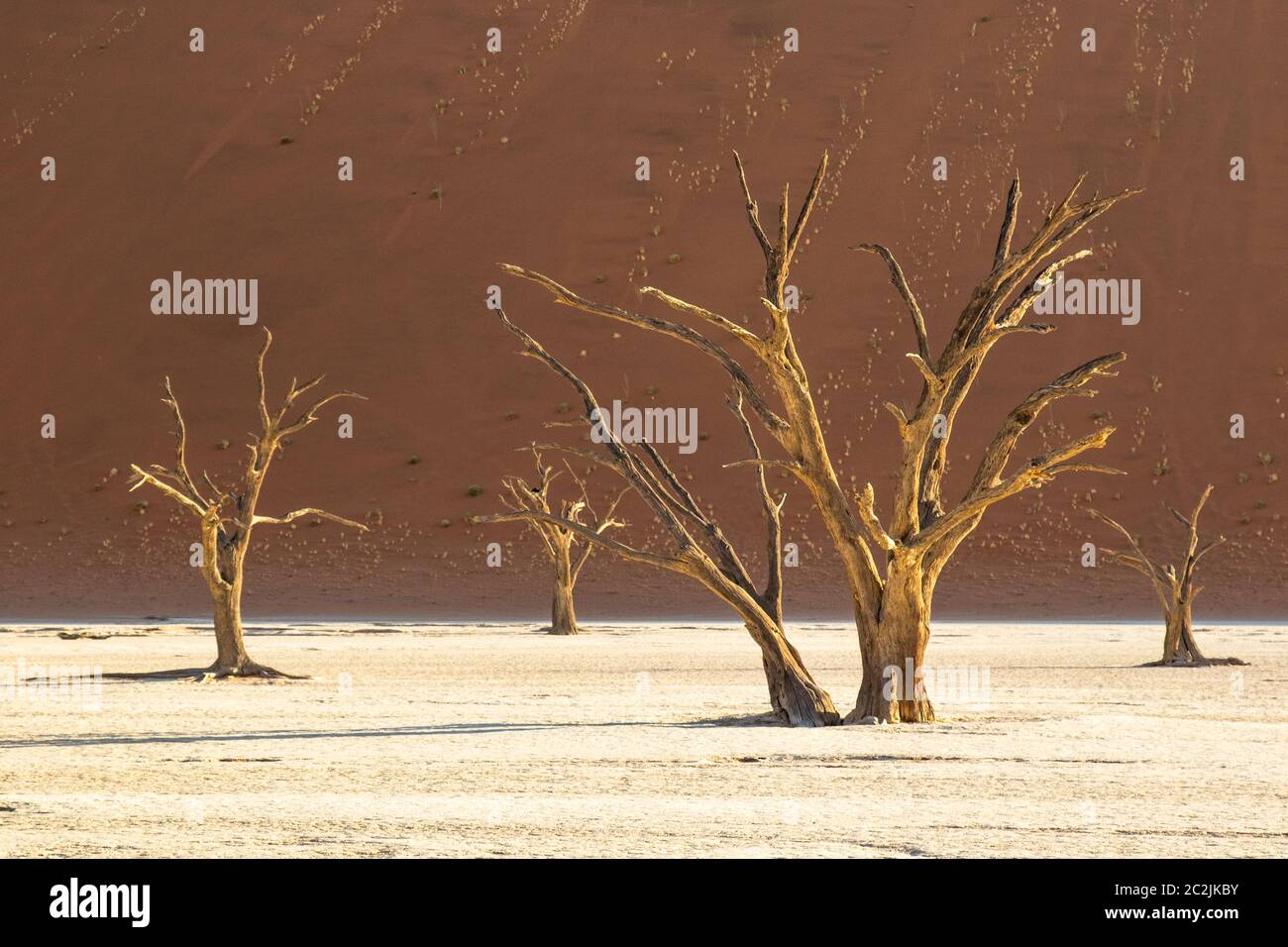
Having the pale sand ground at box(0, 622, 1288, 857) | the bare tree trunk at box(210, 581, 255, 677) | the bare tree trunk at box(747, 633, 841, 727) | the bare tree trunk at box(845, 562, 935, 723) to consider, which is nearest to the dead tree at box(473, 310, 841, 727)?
the bare tree trunk at box(747, 633, 841, 727)

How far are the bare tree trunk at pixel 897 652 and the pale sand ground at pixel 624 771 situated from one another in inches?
16.6

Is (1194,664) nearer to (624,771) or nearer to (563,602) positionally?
(563,602)

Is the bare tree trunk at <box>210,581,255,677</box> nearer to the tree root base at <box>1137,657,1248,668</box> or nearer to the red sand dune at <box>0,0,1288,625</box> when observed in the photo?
the tree root base at <box>1137,657,1248,668</box>

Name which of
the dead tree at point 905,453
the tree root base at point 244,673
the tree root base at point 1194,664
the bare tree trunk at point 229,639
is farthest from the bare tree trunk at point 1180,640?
the bare tree trunk at point 229,639

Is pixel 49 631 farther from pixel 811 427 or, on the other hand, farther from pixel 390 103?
pixel 390 103

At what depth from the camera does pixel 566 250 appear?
5272 centimetres

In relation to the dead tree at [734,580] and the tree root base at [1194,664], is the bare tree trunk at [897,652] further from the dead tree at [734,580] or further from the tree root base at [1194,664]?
the tree root base at [1194,664]

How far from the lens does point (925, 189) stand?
180 feet

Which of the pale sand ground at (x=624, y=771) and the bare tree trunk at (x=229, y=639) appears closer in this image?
the pale sand ground at (x=624, y=771)

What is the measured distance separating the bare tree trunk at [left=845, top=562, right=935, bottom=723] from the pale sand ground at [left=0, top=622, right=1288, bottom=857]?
1.38ft

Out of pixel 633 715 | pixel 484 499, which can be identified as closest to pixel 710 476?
pixel 484 499

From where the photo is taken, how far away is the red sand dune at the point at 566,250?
47.2m

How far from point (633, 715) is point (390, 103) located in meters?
46.4

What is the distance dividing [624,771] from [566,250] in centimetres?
4373
